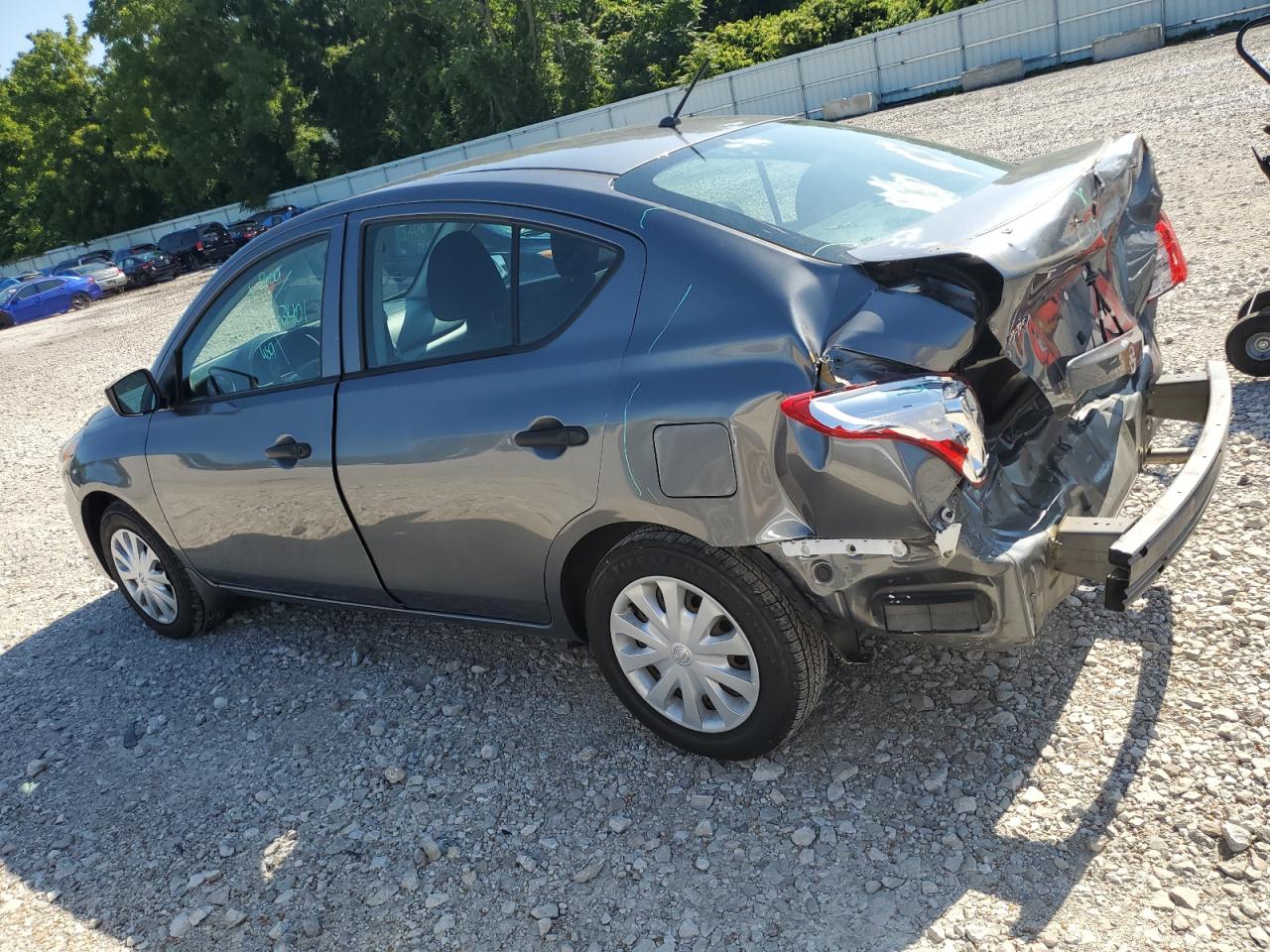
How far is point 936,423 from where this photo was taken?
100 inches

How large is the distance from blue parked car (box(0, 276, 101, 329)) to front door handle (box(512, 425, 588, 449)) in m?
31.4

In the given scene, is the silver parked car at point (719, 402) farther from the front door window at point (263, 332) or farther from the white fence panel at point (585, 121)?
the white fence panel at point (585, 121)

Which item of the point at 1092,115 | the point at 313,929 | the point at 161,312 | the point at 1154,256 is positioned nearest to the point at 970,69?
the point at 1092,115

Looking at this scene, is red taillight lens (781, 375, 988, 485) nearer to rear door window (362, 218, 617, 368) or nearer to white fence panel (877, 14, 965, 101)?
rear door window (362, 218, 617, 368)

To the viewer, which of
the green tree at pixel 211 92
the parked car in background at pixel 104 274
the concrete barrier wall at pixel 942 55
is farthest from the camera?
the green tree at pixel 211 92

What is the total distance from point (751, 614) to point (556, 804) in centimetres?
95

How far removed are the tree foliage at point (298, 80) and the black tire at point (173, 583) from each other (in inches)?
1297

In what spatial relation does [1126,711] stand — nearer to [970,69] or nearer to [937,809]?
[937,809]

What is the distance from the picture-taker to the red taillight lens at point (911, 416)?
2537mm

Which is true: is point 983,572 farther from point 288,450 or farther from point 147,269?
point 147,269

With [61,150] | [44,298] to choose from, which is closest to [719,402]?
[44,298]

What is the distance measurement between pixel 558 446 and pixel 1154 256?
206 centimetres

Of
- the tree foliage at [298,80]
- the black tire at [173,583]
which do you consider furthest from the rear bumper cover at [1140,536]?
the tree foliage at [298,80]

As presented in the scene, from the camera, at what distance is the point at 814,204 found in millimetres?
3271
